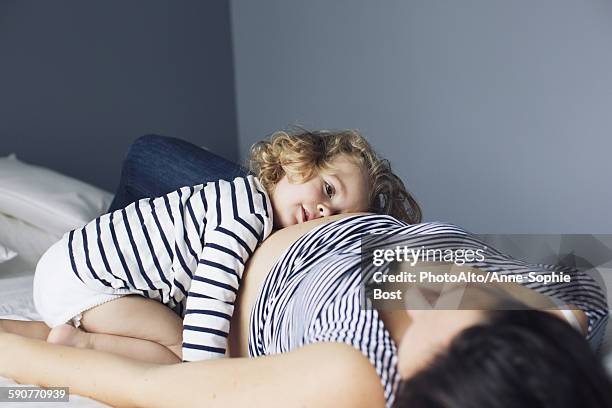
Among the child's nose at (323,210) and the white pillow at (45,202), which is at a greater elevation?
the child's nose at (323,210)

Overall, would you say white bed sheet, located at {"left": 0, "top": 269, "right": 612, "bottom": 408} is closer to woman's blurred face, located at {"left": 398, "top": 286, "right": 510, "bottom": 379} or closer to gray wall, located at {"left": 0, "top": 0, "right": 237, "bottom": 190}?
woman's blurred face, located at {"left": 398, "top": 286, "right": 510, "bottom": 379}

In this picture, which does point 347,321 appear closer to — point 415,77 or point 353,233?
point 353,233

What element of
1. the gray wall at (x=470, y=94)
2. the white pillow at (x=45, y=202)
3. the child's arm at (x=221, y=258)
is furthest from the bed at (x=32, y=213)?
the gray wall at (x=470, y=94)

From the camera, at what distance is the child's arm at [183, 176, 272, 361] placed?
1.20m

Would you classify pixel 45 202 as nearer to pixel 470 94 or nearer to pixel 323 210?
pixel 323 210

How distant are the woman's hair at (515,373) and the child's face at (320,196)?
731 millimetres

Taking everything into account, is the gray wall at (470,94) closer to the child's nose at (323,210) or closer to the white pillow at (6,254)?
the child's nose at (323,210)

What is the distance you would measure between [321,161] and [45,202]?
2.92ft

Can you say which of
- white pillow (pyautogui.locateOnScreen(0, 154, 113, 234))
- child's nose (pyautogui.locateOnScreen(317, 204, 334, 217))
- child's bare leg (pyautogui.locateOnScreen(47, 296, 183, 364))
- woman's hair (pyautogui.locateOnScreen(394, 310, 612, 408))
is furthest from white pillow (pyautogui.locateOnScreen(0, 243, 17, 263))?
woman's hair (pyautogui.locateOnScreen(394, 310, 612, 408))

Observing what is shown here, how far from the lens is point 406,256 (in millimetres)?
1007

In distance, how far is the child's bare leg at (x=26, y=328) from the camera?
1.40 metres

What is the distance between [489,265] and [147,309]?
0.63m

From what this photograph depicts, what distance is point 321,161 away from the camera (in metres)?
1.46

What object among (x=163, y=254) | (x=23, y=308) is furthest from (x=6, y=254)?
(x=163, y=254)
